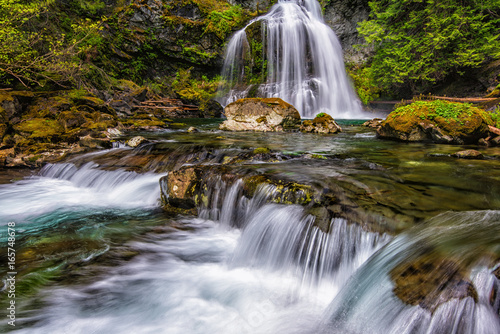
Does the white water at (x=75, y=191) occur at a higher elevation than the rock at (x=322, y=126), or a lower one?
lower

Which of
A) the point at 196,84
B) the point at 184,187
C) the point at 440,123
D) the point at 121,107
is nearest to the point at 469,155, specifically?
the point at 440,123

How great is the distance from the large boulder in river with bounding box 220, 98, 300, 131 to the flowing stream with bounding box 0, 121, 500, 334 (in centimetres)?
670

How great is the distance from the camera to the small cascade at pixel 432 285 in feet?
5.03

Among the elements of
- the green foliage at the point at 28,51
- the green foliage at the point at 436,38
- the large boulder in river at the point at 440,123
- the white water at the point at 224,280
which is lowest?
the white water at the point at 224,280

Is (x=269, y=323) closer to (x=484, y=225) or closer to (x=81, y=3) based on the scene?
(x=484, y=225)

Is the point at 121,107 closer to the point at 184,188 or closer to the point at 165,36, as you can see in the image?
the point at 184,188

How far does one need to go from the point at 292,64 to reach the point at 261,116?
14.1m

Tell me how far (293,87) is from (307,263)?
66.2 feet

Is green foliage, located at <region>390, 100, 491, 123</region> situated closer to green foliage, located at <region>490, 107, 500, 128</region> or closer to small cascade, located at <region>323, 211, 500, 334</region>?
green foliage, located at <region>490, 107, 500, 128</region>

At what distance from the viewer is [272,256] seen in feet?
10.3

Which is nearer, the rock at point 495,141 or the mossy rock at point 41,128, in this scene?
the rock at point 495,141

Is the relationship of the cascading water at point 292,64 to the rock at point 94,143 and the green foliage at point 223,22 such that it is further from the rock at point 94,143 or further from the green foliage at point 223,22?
the rock at point 94,143

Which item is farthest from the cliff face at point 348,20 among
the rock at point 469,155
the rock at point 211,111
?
the rock at point 469,155

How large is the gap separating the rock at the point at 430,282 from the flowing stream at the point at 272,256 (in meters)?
0.01
